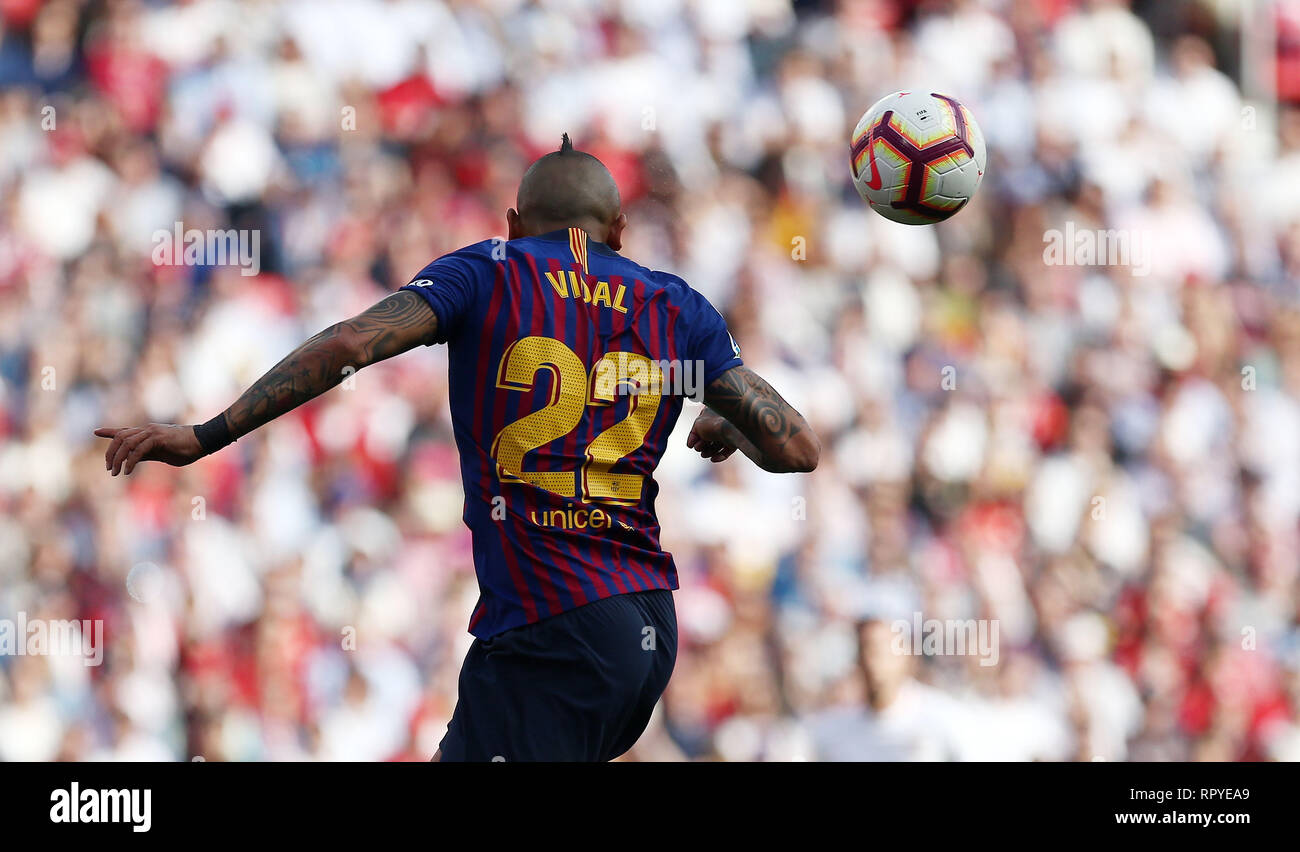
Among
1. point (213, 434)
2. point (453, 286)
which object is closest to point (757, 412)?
point (453, 286)

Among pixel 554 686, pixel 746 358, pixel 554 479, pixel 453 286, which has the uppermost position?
pixel 746 358

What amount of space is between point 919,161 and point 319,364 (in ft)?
9.20

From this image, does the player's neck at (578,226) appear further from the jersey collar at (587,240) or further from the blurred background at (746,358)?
the blurred background at (746,358)

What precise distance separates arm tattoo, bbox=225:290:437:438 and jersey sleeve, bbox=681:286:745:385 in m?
0.74

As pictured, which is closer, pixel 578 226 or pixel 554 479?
pixel 554 479

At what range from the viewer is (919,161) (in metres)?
5.48

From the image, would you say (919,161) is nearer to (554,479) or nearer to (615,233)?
(615,233)

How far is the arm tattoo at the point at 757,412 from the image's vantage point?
150 inches

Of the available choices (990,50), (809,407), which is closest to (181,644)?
(809,407)

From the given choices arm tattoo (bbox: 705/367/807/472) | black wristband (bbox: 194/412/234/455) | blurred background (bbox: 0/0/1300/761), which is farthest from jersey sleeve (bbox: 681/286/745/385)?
blurred background (bbox: 0/0/1300/761)

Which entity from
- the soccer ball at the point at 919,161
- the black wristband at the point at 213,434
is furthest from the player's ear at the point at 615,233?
the soccer ball at the point at 919,161

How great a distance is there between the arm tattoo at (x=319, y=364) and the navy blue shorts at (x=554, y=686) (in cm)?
75

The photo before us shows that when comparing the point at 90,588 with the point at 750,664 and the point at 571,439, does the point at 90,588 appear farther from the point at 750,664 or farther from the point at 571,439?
the point at 571,439

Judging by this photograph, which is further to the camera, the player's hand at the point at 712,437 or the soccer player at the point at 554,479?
the player's hand at the point at 712,437
